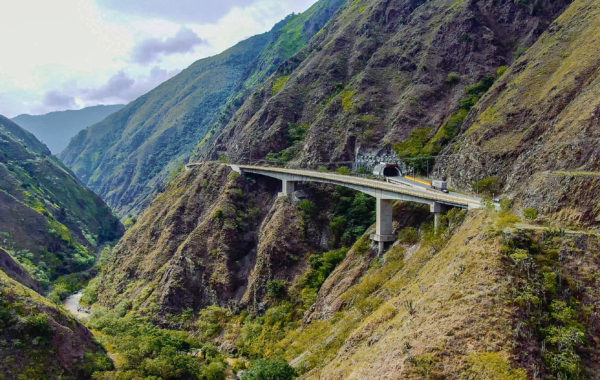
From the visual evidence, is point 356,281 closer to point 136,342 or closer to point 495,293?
point 495,293

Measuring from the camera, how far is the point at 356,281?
52531 mm

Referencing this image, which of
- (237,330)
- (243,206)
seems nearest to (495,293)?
(237,330)

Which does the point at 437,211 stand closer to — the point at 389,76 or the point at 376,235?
the point at 376,235

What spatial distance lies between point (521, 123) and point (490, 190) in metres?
11.7

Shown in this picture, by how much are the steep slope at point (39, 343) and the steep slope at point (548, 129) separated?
2121 inches

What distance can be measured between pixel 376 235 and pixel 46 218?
363 feet

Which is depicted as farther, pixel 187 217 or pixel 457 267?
pixel 187 217

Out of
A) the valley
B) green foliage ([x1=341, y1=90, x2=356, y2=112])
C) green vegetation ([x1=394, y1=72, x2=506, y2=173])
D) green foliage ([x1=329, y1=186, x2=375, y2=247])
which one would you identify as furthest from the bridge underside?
green foliage ([x1=341, y1=90, x2=356, y2=112])

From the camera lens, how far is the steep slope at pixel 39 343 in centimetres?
4541

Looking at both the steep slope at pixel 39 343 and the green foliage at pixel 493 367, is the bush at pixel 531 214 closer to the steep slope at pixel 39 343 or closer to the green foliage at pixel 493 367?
the green foliage at pixel 493 367

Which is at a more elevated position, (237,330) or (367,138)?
(367,138)

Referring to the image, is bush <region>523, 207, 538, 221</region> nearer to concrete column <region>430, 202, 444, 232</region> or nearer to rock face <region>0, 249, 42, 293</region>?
concrete column <region>430, 202, 444, 232</region>

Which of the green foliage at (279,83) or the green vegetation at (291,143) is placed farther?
the green foliage at (279,83)

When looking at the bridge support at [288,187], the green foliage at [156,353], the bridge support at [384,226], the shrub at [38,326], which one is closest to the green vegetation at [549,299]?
the bridge support at [384,226]
